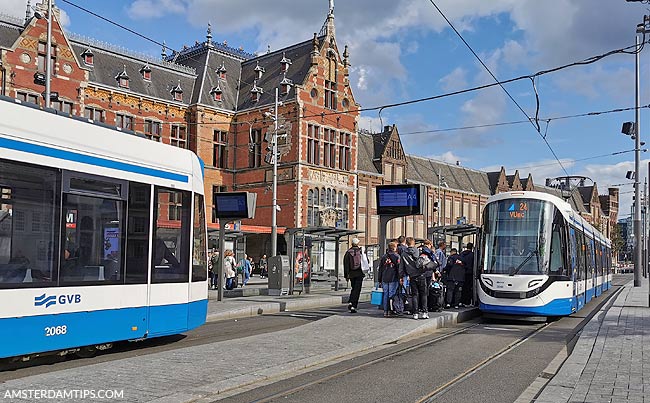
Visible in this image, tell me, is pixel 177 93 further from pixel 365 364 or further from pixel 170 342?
pixel 365 364

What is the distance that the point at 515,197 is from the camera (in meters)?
16.6

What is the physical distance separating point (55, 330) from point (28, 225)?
1.42m

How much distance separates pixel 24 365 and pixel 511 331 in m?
9.89

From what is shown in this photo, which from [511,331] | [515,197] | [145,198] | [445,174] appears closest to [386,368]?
[145,198]

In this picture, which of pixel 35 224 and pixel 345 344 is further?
pixel 345 344

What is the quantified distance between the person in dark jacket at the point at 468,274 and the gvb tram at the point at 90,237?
8.56 metres

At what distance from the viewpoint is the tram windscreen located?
51.7 feet

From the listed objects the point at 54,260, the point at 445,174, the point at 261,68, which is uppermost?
the point at 261,68

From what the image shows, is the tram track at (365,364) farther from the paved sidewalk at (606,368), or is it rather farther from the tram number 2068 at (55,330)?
the tram number 2068 at (55,330)

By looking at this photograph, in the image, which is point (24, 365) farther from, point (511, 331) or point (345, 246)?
point (345, 246)

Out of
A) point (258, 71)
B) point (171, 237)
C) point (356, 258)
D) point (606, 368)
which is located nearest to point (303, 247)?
point (356, 258)

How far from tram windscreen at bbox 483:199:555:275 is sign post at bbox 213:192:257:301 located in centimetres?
691

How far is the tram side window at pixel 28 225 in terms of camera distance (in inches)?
321

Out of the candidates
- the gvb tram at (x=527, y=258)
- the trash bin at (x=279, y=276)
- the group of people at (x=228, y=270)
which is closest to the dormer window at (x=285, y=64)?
the group of people at (x=228, y=270)
